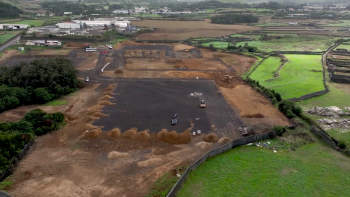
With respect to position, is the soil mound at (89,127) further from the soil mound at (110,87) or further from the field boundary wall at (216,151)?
the field boundary wall at (216,151)

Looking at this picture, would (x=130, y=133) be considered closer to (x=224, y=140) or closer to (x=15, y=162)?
(x=224, y=140)

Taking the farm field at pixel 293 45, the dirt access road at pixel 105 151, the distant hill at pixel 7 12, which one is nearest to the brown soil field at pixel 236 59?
the farm field at pixel 293 45

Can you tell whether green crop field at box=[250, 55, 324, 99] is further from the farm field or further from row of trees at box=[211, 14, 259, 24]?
row of trees at box=[211, 14, 259, 24]

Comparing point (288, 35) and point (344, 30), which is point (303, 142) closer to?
point (288, 35)

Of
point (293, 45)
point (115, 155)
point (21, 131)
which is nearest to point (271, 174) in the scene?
point (115, 155)

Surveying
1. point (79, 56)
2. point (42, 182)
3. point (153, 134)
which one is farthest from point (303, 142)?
point (79, 56)

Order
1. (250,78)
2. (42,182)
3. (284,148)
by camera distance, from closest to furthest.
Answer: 1. (42,182)
2. (284,148)
3. (250,78)
